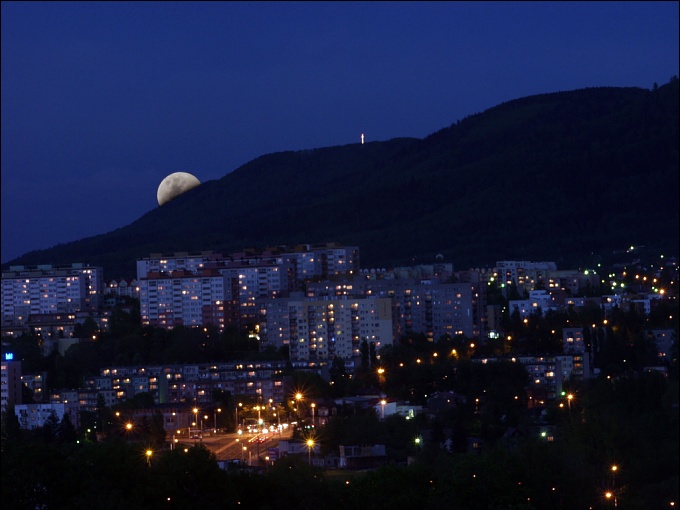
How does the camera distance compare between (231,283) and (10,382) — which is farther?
(231,283)

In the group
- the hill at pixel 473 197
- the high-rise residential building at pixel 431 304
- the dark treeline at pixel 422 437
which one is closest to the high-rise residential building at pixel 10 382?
the dark treeline at pixel 422 437

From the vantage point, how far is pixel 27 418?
2706 cm

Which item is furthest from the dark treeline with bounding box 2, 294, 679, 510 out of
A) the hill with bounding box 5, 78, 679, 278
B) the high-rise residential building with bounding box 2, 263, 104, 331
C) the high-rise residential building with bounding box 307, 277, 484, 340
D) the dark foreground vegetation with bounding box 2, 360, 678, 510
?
the hill with bounding box 5, 78, 679, 278

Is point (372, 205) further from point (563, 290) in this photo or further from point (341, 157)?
point (563, 290)

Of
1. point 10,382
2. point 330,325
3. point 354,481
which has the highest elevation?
point 330,325

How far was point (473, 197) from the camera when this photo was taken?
49.4 m

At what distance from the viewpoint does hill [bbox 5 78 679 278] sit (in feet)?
→ 147

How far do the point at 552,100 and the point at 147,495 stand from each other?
145 feet

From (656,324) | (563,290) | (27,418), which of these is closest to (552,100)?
(563,290)

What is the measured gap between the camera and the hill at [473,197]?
44.7m

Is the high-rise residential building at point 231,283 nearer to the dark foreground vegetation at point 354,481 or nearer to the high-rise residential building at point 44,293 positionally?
the high-rise residential building at point 44,293

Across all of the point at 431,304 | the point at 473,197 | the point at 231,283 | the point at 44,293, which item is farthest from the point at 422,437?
the point at 473,197

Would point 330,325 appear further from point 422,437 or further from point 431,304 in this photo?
point 422,437

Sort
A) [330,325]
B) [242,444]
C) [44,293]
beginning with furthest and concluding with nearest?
[44,293], [330,325], [242,444]
